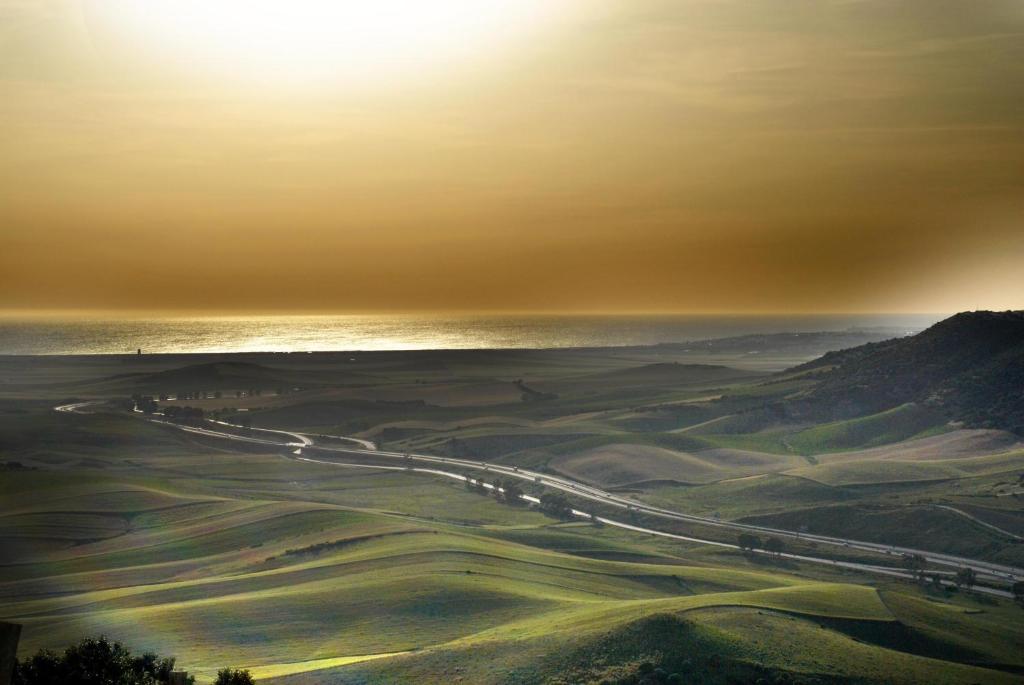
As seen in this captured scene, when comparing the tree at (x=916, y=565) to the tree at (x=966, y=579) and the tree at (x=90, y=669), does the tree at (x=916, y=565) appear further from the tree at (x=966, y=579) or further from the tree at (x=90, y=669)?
the tree at (x=90, y=669)

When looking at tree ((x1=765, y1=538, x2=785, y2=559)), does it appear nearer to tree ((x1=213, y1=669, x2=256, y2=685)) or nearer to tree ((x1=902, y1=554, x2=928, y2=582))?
tree ((x1=902, y1=554, x2=928, y2=582))

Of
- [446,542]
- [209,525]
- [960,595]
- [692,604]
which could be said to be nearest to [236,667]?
[692,604]

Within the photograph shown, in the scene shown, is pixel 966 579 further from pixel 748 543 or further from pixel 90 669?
pixel 90 669

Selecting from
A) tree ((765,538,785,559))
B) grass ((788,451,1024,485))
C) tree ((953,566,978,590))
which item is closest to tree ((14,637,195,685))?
tree ((953,566,978,590))

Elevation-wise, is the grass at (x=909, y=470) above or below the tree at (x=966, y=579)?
above

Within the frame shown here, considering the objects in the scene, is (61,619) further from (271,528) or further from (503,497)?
(503,497)

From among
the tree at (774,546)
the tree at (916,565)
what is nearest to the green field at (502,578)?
the tree at (916,565)
